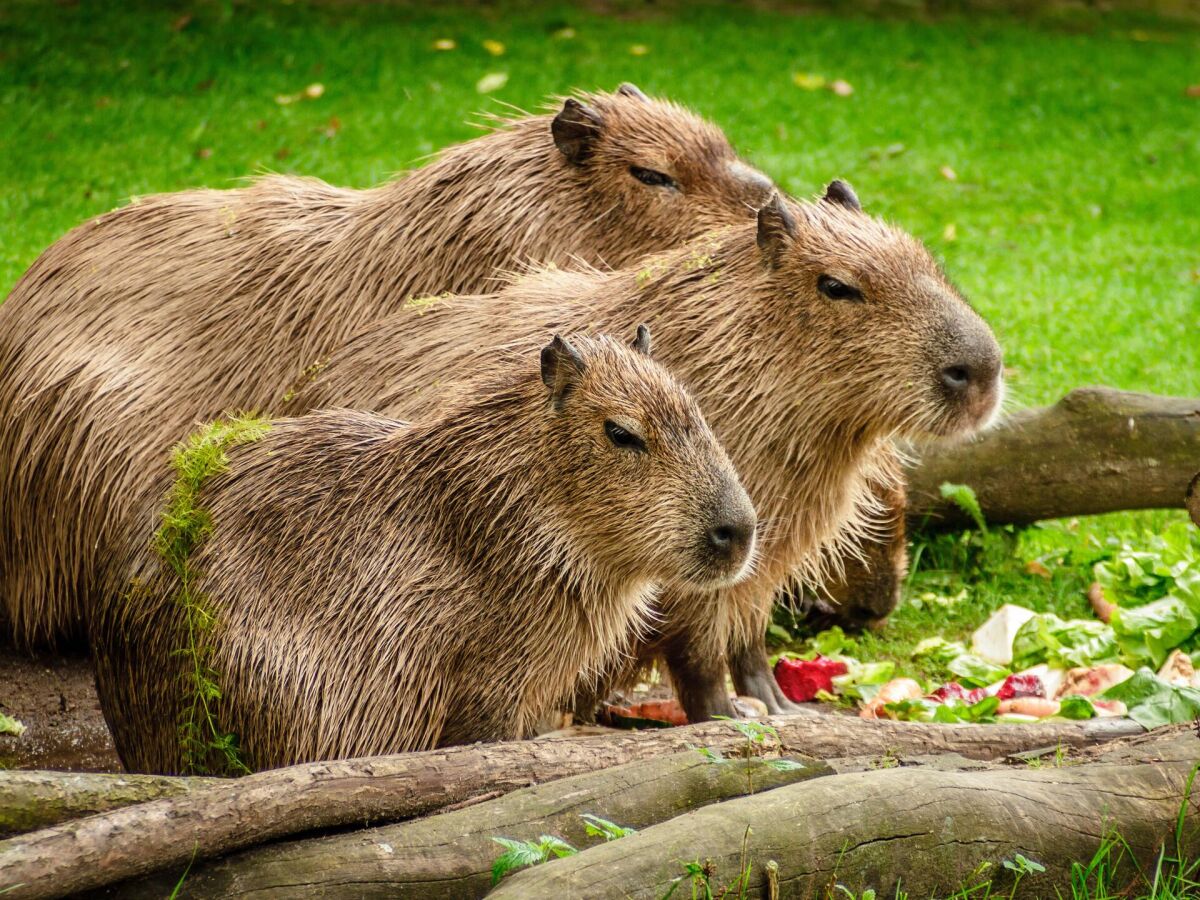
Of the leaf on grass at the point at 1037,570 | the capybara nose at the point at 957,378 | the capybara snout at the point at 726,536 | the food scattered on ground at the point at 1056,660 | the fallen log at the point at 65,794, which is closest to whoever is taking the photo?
the fallen log at the point at 65,794

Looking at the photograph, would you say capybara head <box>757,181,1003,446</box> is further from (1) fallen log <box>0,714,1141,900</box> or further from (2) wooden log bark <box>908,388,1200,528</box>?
(2) wooden log bark <box>908,388,1200,528</box>

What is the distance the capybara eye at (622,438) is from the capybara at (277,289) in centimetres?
160

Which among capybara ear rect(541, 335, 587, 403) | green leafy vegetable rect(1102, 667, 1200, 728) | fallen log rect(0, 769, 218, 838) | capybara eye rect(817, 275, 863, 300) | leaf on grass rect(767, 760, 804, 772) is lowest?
green leafy vegetable rect(1102, 667, 1200, 728)

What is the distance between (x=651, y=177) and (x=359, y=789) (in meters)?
2.74

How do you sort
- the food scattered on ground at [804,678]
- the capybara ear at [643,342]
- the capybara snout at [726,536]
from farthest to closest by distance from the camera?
the food scattered on ground at [804,678]
the capybara ear at [643,342]
the capybara snout at [726,536]

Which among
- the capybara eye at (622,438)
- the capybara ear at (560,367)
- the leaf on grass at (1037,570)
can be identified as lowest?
the leaf on grass at (1037,570)

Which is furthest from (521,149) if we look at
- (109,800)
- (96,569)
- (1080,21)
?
(1080,21)

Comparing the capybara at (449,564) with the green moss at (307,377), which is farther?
the green moss at (307,377)

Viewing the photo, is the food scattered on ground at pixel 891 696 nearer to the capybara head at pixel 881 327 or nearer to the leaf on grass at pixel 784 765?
the capybara head at pixel 881 327

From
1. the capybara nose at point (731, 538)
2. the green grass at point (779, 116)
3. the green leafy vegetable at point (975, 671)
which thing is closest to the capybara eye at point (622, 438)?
the capybara nose at point (731, 538)

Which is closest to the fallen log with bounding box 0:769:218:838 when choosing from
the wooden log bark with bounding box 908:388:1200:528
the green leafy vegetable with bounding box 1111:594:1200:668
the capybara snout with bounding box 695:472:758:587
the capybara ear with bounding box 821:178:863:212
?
the capybara snout with bounding box 695:472:758:587

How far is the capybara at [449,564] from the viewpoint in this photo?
3387mm

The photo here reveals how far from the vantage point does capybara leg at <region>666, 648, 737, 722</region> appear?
13.8ft

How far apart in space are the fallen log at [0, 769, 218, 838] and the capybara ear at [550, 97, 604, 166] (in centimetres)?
284
